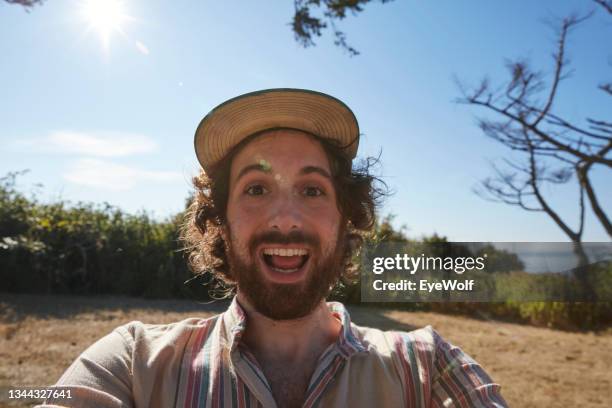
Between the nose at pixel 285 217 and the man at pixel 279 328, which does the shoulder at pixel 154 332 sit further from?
the nose at pixel 285 217

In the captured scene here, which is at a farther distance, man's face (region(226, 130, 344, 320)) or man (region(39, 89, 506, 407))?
man's face (region(226, 130, 344, 320))

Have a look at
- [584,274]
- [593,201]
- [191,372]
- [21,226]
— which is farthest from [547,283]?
[21,226]

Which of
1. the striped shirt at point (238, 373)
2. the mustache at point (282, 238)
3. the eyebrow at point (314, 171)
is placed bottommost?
the striped shirt at point (238, 373)

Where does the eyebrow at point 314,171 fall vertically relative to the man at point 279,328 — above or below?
above

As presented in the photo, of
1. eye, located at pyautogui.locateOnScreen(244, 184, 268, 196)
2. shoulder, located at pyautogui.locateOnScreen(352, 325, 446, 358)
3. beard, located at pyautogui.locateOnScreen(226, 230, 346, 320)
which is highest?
eye, located at pyautogui.locateOnScreen(244, 184, 268, 196)

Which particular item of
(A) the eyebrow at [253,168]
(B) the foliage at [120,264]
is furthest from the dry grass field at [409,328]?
(A) the eyebrow at [253,168]

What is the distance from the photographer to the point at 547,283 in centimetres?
732

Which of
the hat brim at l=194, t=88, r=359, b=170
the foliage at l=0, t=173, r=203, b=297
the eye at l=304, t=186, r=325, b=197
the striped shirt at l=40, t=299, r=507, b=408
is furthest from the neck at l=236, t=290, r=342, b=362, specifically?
the foliage at l=0, t=173, r=203, b=297

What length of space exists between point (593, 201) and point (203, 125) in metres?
6.40

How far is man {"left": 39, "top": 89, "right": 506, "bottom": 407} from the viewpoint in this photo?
4.85ft

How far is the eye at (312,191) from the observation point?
75.3 inches

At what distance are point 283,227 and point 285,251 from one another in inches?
3.9

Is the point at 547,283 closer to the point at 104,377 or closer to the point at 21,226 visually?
the point at 104,377

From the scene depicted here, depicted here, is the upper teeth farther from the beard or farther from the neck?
the neck
